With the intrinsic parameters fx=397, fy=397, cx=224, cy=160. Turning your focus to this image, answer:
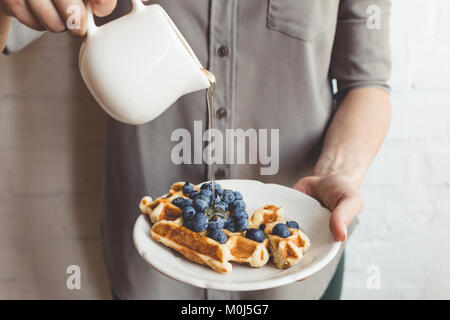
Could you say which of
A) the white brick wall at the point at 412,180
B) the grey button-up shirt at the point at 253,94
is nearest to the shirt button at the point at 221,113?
the grey button-up shirt at the point at 253,94

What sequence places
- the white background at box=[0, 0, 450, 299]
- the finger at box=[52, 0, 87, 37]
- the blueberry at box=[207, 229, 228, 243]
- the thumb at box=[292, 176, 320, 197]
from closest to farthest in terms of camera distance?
the finger at box=[52, 0, 87, 37]
the blueberry at box=[207, 229, 228, 243]
the thumb at box=[292, 176, 320, 197]
the white background at box=[0, 0, 450, 299]

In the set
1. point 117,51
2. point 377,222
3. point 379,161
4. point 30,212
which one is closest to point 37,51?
point 30,212

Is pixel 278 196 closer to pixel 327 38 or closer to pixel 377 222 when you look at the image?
pixel 327 38

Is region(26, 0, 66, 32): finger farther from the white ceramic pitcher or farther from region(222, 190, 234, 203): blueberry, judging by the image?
region(222, 190, 234, 203): blueberry

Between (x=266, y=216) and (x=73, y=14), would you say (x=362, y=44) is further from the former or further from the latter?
(x=73, y=14)

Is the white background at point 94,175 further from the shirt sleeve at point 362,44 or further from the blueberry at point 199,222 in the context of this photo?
the blueberry at point 199,222

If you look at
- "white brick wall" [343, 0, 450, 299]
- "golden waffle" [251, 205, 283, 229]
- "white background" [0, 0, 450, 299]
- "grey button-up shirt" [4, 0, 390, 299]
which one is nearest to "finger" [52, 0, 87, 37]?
"grey button-up shirt" [4, 0, 390, 299]

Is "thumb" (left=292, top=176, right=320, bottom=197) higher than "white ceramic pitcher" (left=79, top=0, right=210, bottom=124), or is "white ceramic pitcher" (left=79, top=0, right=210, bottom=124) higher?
"white ceramic pitcher" (left=79, top=0, right=210, bottom=124)

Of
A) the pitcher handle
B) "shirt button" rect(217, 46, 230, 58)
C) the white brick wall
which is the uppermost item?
the pitcher handle
